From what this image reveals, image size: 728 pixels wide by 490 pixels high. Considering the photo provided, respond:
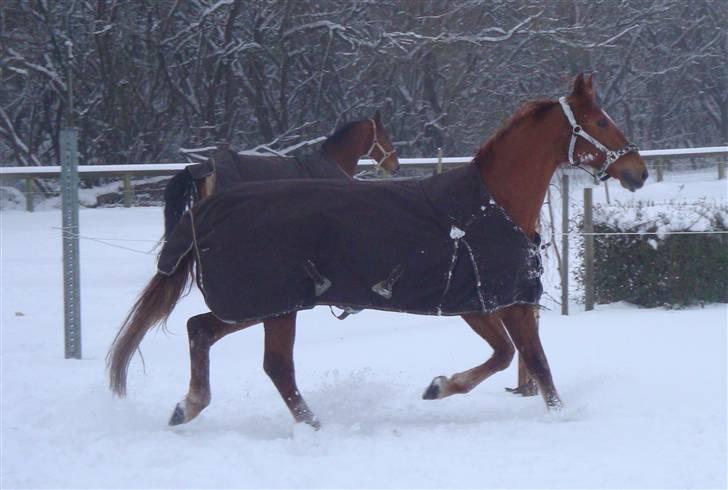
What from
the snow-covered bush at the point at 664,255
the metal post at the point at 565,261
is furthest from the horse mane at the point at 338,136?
the snow-covered bush at the point at 664,255

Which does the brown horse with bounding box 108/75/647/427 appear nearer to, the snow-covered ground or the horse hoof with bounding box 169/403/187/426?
the horse hoof with bounding box 169/403/187/426

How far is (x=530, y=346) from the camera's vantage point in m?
5.12

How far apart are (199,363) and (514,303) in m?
1.74

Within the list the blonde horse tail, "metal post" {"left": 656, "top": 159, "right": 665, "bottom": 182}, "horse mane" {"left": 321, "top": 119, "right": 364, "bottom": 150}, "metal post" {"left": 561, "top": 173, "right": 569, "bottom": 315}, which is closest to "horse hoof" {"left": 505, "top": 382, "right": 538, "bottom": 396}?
the blonde horse tail

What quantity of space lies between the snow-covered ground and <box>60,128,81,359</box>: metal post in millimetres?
232

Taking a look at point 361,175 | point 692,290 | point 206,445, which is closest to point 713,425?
point 206,445

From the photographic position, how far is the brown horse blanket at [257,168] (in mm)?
7211

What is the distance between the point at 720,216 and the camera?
8750mm

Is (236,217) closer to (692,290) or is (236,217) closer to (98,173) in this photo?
(692,290)

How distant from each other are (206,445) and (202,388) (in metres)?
0.48

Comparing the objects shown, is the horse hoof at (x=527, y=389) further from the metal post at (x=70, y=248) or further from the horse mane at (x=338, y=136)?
the horse mane at (x=338, y=136)

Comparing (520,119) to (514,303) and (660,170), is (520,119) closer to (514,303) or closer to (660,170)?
(514,303)

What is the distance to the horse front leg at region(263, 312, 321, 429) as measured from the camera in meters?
5.07

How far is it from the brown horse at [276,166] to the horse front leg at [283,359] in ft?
3.28
